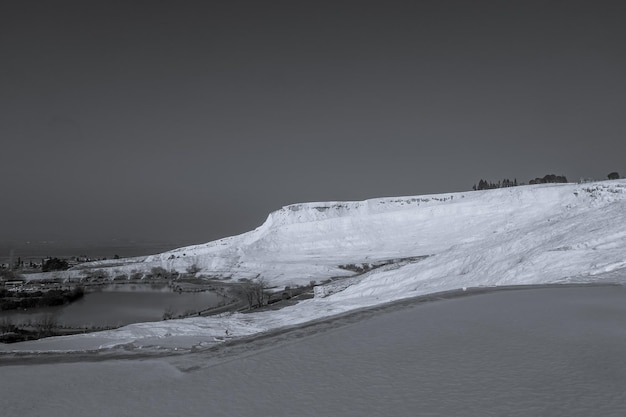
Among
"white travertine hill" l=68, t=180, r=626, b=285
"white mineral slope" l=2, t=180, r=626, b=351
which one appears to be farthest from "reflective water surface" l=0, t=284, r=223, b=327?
"white mineral slope" l=2, t=180, r=626, b=351

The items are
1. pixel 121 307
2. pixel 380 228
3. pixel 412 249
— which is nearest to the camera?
pixel 121 307

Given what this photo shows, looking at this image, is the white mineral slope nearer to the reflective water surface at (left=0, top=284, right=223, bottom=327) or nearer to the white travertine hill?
the white travertine hill

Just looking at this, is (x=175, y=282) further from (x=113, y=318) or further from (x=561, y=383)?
(x=561, y=383)

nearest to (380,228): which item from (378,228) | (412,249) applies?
(378,228)

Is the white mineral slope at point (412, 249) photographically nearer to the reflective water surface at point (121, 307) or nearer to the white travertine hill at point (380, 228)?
the white travertine hill at point (380, 228)

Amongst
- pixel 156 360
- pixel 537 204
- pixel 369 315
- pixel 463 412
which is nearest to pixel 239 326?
pixel 369 315

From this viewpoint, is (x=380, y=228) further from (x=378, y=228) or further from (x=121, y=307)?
(x=121, y=307)

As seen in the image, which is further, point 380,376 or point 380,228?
point 380,228

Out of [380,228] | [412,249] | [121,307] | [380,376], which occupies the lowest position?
[121,307]

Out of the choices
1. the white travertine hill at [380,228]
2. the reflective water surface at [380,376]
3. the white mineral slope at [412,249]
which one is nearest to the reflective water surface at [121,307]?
the white travertine hill at [380,228]
